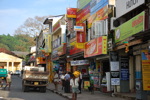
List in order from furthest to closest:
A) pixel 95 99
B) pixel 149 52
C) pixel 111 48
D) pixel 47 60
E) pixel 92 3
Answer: pixel 47 60 < pixel 92 3 < pixel 111 48 < pixel 95 99 < pixel 149 52

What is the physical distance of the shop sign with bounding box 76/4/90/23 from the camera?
23809 millimetres

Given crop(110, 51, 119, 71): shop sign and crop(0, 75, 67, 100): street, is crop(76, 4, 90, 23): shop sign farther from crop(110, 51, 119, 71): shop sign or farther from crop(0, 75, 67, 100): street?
crop(0, 75, 67, 100): street

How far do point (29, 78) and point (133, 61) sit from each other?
28.6 ft

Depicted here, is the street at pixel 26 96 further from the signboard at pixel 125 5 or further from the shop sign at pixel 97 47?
the signboard at pixel 125 5

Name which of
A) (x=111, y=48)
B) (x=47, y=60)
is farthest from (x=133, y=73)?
(x=47, y=60)

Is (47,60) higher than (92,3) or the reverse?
the reverse

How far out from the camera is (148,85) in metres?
13.0

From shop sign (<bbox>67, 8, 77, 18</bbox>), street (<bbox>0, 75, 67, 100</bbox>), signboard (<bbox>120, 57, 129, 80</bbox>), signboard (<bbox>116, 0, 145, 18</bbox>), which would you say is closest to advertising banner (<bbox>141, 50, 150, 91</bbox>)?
signboard (<bbox>116, 0, 145, 18</bbox>)

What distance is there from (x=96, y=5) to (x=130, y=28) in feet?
21.5

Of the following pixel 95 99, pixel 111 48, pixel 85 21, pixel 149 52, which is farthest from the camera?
pixel 85 21

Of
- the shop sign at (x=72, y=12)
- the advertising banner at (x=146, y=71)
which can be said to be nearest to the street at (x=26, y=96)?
the advertising banner at (x=146, y=71)

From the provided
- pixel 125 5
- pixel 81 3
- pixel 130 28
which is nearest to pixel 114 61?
pixel 130 28

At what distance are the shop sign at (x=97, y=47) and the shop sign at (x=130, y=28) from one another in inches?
49.4

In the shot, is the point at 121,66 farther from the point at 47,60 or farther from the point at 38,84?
the point at 47,60
